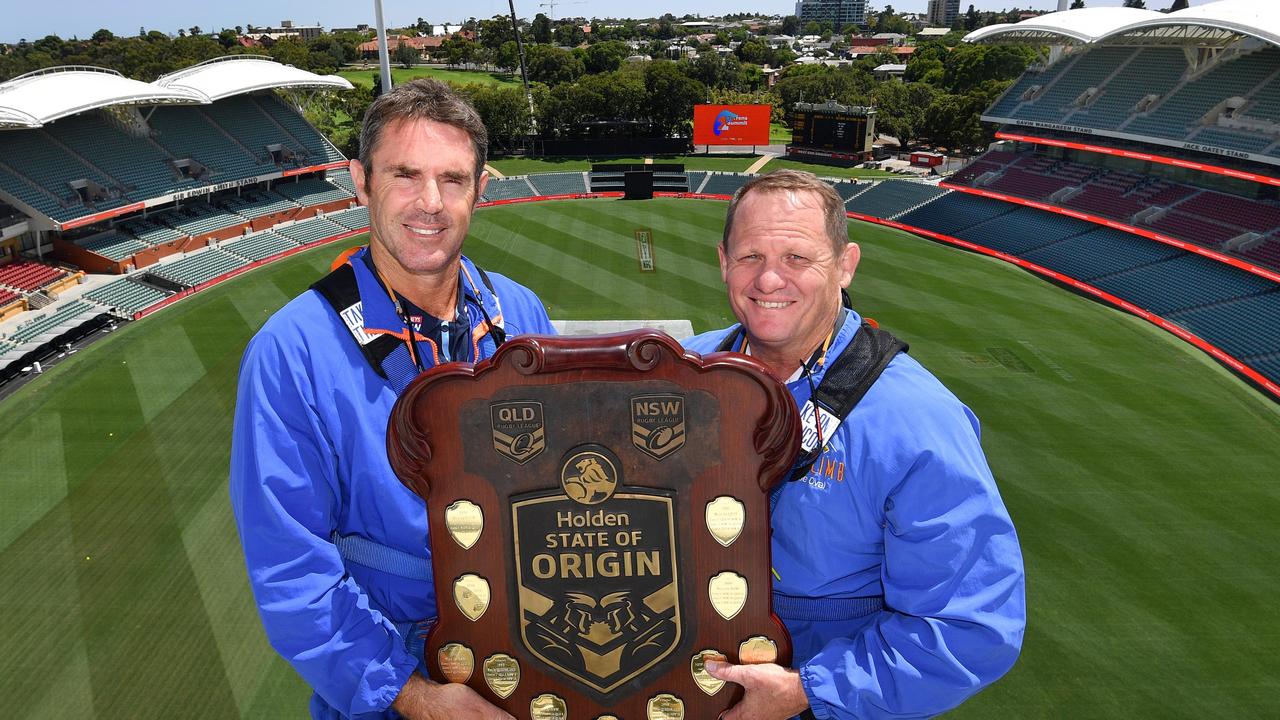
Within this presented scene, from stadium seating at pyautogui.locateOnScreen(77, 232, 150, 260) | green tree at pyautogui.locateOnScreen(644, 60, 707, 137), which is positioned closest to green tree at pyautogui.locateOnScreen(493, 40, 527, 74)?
green tree at pyautogui.locateOnScreen(644, 60, 707, 137)

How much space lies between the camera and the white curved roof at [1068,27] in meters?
36.4

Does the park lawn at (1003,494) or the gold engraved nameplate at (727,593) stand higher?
the gold engraved nameplate at (727,593)

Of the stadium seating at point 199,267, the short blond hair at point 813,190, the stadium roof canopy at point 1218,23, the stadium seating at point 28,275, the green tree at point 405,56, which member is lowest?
→ the stadium seating at point 199,267

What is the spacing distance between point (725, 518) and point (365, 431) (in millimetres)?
1406

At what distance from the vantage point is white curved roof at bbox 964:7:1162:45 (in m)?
36.4

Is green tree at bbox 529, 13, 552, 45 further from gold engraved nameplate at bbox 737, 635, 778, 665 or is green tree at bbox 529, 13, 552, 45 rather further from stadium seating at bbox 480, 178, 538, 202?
gold engraved nameplate at bbox 737, 635, 778, 665

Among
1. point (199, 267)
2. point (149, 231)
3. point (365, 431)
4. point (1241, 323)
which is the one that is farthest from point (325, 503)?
point (149, 231)

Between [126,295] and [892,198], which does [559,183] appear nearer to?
[892,198]

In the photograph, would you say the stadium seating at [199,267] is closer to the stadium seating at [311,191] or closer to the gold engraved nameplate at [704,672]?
the stadium seating at [311,191]

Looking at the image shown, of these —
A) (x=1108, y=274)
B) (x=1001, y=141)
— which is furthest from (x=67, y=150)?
(x=1001, y=141)

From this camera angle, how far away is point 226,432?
18.4 m

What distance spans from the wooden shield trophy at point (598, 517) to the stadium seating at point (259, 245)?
3645 cm

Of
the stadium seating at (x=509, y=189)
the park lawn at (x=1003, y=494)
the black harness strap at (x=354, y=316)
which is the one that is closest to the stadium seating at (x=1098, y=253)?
the park lawn at (x=1003, y=494)

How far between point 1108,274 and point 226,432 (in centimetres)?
3270
